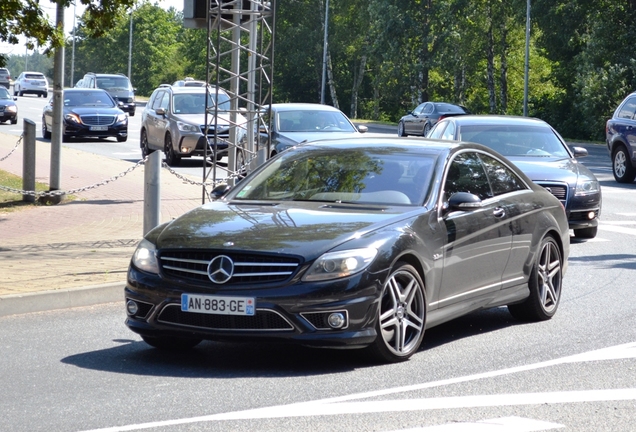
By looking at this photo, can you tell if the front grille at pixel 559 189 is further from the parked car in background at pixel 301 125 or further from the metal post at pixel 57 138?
the parked car in background at pixel 301 125

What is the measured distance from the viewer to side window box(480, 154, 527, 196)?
892 centimetres

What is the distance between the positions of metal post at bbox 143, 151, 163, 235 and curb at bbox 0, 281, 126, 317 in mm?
1220

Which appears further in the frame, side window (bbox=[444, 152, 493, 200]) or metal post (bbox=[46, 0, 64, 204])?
metal post (bbox=[46, 0, 64, 204])

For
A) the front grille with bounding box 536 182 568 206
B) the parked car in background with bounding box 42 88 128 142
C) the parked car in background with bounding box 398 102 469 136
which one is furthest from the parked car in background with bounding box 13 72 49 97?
the front grille with bounding box 536 182 568 206

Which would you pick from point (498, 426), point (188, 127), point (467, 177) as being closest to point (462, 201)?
point (467, 177)

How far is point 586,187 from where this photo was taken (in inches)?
577

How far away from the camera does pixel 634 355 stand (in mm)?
7629

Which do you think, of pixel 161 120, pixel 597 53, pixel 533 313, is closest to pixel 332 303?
pixel 533 313

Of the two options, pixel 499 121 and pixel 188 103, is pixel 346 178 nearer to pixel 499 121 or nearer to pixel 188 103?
pixel 499 121

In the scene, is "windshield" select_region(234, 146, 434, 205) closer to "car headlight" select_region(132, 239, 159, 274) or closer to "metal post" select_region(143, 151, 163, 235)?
"car headlight" select_region(132, 239, 159, 274)

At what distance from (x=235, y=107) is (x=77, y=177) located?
709cm

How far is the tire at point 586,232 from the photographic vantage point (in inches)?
596

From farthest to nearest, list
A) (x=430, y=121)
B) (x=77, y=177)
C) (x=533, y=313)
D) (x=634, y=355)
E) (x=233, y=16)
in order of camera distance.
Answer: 1. (x=430, y=121)
2. (x=77, y=177)
3. (x=233, y=16)
4. (x=533, y=313)
5. (x=634, y=355)

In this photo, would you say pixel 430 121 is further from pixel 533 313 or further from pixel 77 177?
pixel 533 313
